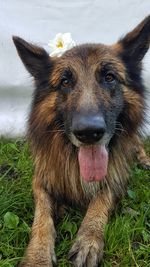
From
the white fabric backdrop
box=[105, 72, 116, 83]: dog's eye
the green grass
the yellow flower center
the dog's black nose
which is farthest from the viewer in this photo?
the white fabric backdrop

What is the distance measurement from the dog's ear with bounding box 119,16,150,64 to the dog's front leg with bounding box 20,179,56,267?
1251 mm

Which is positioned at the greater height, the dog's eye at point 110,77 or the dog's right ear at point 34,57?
the dog's right ear at point 34,57

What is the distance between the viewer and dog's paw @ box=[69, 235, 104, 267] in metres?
3.27

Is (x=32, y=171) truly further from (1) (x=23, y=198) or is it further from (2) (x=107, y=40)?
(2) (x=107, y=40)

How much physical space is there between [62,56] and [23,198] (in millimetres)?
1159

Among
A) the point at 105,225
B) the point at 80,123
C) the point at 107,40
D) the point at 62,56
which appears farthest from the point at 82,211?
the point at 107,40

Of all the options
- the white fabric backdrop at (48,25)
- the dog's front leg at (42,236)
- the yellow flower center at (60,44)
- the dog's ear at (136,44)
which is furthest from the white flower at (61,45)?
the white fabric backdrop at (48,25)

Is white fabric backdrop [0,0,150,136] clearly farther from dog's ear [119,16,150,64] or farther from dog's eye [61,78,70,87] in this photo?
dog's eye [61,78,70,87]

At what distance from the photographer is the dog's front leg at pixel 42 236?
10.7 ft

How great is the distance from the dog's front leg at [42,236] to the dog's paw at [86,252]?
0.48 ft

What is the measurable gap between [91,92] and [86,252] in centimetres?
110

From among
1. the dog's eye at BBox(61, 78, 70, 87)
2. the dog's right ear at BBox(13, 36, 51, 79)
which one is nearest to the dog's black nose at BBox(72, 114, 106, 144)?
the dog's eye at BBox(61, 78, 70, 87)

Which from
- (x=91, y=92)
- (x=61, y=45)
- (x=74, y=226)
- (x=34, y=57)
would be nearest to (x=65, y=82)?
(x=91, y=92)

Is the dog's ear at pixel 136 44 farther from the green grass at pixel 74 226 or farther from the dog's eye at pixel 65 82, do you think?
the green grass at pixel 74 226
